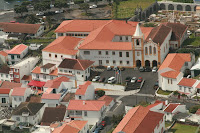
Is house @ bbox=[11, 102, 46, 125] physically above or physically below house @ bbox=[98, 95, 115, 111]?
below

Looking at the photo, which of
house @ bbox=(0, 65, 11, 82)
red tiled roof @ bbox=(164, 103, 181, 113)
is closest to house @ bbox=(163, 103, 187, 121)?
red tiled roof @ bbox=(164, 103, 181, 113)

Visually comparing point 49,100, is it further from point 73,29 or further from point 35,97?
point 73,29

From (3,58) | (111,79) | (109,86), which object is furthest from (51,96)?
(3,58)

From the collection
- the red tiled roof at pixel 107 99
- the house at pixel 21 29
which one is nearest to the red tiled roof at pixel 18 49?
the house at pixel 21 29

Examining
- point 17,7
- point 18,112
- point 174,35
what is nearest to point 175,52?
point 174,35

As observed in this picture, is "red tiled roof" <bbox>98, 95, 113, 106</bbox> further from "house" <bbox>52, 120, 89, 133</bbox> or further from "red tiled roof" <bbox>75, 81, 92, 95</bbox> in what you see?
"house" <bbox>52, 120, 89, 133</bbox>

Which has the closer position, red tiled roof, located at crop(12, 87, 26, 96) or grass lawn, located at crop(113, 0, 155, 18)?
→ red tiled roof, located at crop(12, 87, 26, 96)

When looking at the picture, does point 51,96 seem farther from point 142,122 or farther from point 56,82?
point 142,122
